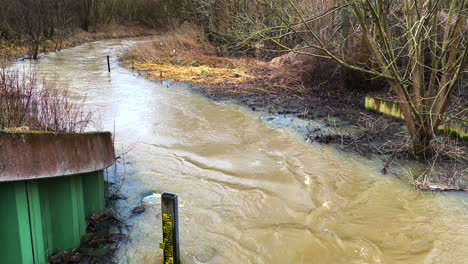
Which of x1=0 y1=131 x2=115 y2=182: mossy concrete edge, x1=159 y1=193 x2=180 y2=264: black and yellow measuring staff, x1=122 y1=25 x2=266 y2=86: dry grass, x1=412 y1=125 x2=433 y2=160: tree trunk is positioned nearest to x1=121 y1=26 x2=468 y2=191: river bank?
x1=122 y1=25 x2=266 y2=86: dry grass

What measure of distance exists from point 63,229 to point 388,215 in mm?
4602

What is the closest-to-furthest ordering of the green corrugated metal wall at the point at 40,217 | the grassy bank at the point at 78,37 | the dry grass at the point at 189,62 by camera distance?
the green corrugated metal wall at the point at 40,217 → the dry grass at the point at 189,62 → the grassy bank at the point at 78,37

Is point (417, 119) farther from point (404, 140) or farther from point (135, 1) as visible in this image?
point (135, 1)

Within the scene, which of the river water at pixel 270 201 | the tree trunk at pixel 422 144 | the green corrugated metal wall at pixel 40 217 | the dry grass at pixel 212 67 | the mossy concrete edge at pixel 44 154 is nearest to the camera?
the mossy concrete edge at pixel 44 154

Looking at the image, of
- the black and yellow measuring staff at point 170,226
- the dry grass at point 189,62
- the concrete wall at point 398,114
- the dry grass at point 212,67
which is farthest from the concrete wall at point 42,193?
the dry grass at point 189,62

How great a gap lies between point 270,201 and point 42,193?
3593 millimetres

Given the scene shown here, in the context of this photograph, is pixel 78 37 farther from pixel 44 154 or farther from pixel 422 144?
pixel 44 154

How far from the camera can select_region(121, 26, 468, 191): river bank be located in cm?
852

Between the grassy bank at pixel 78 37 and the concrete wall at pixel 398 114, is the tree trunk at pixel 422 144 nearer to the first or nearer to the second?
the concrete wall at pixel 398 114

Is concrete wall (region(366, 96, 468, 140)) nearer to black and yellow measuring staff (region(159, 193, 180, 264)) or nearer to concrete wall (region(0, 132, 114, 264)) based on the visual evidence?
black and yellow measuring staff (region(159, 193, 180, 264))

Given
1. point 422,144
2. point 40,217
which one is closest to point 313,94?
point 422,144

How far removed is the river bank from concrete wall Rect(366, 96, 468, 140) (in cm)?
20

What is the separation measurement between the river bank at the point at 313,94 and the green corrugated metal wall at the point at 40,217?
561 centimetres

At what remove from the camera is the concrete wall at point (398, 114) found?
9477 mm
